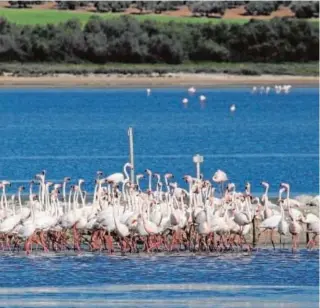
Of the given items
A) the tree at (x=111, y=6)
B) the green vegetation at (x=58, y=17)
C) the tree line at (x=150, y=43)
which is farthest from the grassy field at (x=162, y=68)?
the tree at (x=111, y=6)

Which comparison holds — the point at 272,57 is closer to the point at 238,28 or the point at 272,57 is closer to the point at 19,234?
the point at 238,28

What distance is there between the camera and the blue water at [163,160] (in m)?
17.5

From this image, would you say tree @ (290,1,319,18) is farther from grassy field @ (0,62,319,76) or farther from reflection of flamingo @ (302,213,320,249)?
reflection of flamingo @ (302,213,320,249)

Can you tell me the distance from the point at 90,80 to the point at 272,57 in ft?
37.9

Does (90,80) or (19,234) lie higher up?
(19,234)

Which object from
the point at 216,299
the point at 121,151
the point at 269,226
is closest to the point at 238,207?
the point at 269,226

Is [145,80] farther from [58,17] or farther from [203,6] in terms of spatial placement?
[203,6]

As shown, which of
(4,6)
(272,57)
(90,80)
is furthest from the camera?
(4,6)

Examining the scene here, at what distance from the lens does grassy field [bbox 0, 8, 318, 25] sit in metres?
87.6

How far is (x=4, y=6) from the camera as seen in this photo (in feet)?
291

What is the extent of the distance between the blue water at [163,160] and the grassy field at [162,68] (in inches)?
69.7

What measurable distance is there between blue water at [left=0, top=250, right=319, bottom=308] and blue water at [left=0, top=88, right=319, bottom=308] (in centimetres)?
1

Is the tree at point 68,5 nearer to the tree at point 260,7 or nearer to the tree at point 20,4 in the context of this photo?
the tree at point 20,4

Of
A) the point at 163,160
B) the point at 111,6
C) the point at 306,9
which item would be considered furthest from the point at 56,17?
the point at 163,160
